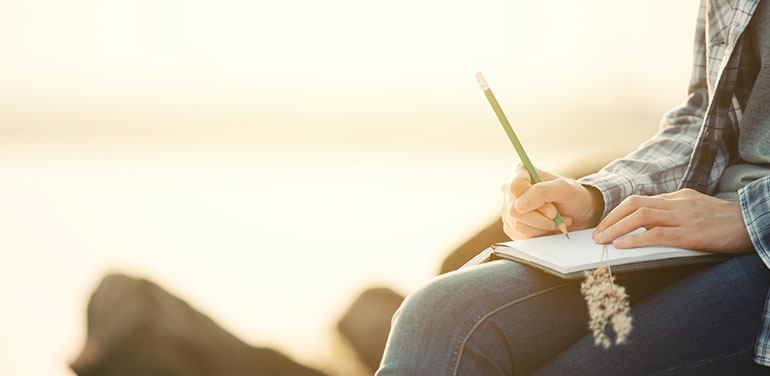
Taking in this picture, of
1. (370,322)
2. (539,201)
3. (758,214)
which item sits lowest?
(370,322)

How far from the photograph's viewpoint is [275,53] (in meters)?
2.22

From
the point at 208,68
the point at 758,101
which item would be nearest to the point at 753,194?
the point at 758,101

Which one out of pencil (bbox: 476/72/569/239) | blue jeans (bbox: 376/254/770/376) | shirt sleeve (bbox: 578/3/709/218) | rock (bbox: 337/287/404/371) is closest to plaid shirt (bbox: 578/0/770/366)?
shirt sleeve (bbox: 578/3/709/218)

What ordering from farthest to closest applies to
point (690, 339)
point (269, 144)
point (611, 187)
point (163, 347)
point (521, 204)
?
point (269, 144) → point (163, 347) → point (611, 187) → point (521, 204) → point (690, 339)

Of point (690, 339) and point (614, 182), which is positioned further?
point (614, 182)

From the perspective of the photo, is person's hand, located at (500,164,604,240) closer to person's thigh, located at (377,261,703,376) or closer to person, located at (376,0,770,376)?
person, located at (376,0,770,376)

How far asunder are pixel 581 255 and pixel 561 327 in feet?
0.30

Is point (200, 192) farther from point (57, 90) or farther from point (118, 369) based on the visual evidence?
point (118, 369)

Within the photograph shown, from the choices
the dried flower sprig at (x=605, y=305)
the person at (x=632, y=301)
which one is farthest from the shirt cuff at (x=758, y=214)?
the dried flower sprig at (x=605, y=305)

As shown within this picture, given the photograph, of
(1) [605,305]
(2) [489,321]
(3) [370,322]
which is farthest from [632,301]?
(3) [370,322]

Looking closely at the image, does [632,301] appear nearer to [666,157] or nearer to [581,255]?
[581,255]

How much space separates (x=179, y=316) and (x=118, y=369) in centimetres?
18

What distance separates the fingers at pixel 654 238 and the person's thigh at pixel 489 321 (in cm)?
5

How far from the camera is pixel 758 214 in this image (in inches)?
25.8
